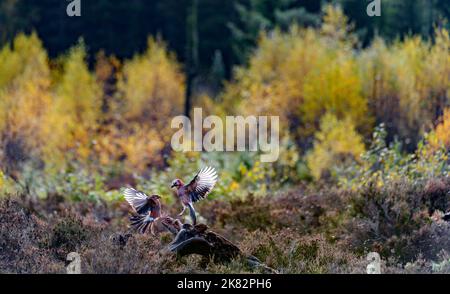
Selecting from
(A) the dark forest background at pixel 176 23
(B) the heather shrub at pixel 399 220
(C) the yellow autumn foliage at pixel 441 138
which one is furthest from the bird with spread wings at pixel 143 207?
(A) the dark forest background at pixel 176 23

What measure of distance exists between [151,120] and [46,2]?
11.4 metres

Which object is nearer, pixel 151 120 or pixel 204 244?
pixel 204 244

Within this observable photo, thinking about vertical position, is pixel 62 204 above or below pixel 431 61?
below

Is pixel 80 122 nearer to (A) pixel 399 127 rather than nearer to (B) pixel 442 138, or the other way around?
(A) pixel 399 127

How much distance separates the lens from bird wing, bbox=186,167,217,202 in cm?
719

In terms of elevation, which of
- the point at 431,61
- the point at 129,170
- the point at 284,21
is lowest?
the point at 129,170

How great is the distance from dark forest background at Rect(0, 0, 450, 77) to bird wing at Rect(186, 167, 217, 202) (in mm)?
23466

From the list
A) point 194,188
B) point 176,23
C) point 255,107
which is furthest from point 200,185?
point 176,23

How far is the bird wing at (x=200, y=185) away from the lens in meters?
7.19

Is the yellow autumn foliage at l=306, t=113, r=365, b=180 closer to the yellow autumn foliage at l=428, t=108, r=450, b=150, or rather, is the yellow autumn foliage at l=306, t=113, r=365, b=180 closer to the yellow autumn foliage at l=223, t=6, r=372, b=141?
the yellow autumn foliage at l=223, t=6, r=372, b=141

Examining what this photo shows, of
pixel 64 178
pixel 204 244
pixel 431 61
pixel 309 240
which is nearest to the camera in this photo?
pixel 204 244

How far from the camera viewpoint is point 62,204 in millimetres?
11211

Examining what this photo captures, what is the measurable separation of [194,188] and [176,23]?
28.7 metres
